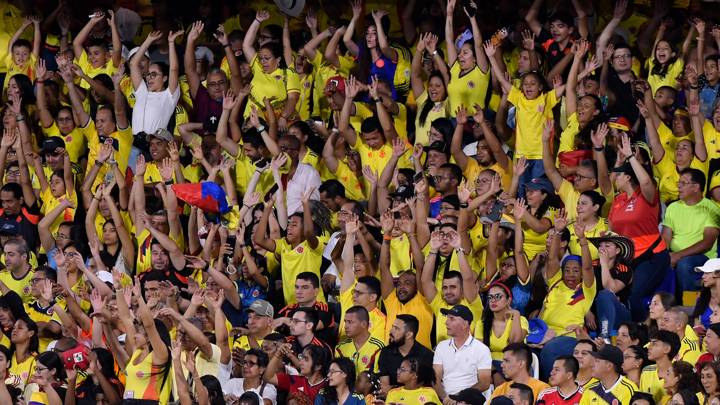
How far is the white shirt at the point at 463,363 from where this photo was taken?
49.6 ft

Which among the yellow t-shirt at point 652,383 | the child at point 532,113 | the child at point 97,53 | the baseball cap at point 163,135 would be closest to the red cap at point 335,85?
the baseball cap at point 163,135

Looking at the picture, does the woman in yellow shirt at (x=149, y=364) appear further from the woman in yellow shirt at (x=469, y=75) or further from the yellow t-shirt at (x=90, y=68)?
the yellow t-shirt at (x=90, y=68)

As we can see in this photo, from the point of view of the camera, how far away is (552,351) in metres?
15.1

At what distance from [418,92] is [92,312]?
12.8 feet

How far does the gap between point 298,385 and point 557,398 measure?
2.08 metres

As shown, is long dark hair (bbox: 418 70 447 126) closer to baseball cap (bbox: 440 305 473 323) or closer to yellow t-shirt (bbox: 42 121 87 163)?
yellow t-shirt (bbox: 42 121 87 163)

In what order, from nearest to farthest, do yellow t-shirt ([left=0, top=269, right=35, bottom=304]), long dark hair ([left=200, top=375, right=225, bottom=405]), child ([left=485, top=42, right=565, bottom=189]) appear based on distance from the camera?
long dark hair ([left=200, top=375, right=225, bottom=405]), yellow t-shirt ([left=0, top=269, right=35, bottom=304]), child ([left=485, top=42, right=565, bottom=189])

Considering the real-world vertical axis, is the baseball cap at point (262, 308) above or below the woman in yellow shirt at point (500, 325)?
below

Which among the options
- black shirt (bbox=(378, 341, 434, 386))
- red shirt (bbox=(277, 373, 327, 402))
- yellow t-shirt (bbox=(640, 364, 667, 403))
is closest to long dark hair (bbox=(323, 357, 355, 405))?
red shirt (bbox=(277, 373, 327, 402))

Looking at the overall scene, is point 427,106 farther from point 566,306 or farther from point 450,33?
point 566,306

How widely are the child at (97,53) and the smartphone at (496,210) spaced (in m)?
4.62

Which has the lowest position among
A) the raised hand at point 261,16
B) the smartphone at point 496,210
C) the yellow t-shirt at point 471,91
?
the smartphone at point 496,210

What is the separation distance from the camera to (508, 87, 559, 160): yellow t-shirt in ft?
58.1

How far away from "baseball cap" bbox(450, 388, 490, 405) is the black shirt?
1.98ft
